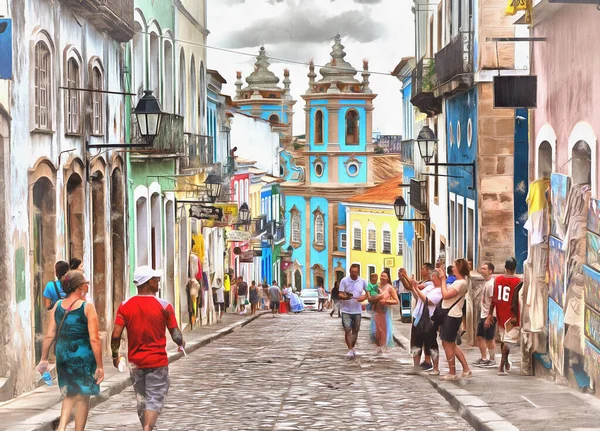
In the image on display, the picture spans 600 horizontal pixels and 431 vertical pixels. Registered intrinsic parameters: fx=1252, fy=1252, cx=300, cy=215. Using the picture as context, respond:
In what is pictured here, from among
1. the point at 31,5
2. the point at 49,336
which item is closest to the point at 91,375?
the point at 49,336

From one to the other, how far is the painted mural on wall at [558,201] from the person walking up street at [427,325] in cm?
154

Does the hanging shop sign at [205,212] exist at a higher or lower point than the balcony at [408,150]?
lower

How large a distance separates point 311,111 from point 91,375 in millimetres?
83374

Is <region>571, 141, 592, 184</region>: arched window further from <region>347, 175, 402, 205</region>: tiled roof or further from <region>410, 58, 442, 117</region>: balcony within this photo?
<region>347, 175, 402, 205</region>: tiled roof

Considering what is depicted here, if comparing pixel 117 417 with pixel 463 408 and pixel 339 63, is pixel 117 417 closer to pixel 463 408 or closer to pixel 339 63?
pixel 463 408

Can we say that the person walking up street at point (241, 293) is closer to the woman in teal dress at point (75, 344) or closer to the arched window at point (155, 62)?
the arched window at point (155, 62)

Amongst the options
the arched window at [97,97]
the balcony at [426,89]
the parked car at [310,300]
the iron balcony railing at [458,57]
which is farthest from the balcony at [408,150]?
the arched window at [97,97]

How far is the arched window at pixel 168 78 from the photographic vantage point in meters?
25.5

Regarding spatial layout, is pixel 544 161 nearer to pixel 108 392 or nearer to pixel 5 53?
pixel 108 392

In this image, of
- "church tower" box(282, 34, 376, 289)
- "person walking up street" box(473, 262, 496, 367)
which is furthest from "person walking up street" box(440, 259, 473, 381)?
"church tower" box(282, 34, 376, 289)

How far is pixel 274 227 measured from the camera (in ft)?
228

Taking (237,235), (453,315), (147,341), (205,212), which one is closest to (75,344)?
(147,341)

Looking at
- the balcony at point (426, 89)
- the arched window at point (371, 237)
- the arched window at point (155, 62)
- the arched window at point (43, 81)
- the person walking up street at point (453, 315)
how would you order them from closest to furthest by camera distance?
1. the person walking up street at point (453, 315)
2. the arched window at point (43, 81)
3. the arched window at point (155, 62)
4. the balcony at point (426, 89)
5. the arched window at point (371, 237)

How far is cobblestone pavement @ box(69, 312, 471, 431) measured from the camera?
39.1 ft
